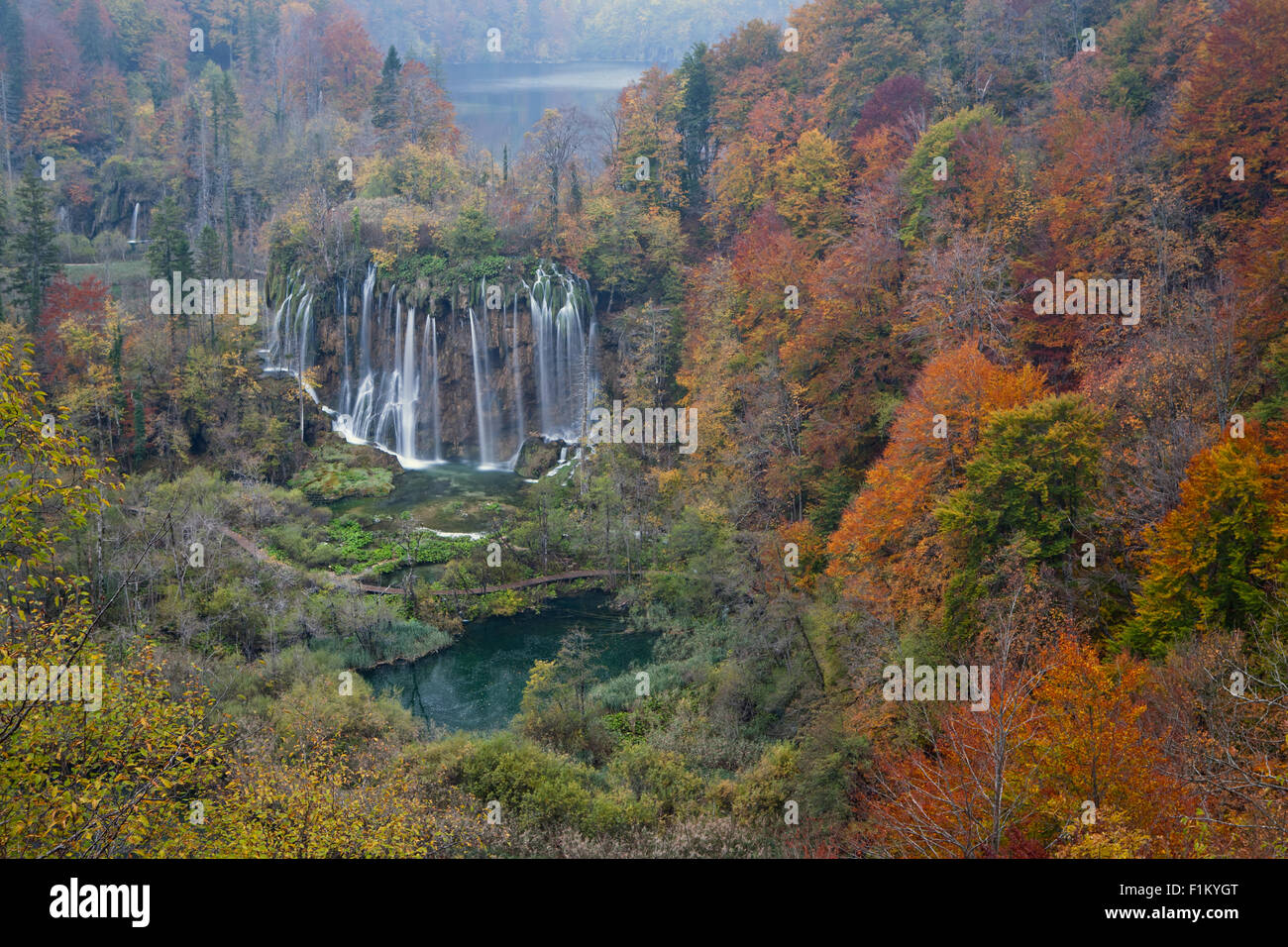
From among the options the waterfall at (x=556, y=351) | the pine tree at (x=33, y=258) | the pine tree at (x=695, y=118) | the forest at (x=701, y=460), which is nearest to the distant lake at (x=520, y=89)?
the forest at (x=701, y=460)

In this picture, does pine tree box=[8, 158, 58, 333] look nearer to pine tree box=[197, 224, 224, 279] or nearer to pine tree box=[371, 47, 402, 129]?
pine tree box=[197, 224, 224, 279]

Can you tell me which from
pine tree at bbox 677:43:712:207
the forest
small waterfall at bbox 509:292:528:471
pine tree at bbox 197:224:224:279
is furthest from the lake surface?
pine tree at bbox 677:43:712:207

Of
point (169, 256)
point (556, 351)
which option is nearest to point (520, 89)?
point (169, 256)

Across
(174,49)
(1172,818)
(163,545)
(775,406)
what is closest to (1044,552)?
(1172,818)

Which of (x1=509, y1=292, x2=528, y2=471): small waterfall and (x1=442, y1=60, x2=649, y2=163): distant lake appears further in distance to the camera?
(x1=442, y1=60, x2=649, y2=163): distant lake

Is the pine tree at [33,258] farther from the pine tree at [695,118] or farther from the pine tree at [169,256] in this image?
the pine tree at [695,118]

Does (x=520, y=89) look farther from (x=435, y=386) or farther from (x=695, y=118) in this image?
(x=435, y=386)

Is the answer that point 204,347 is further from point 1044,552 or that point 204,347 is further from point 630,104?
point 1044,552
